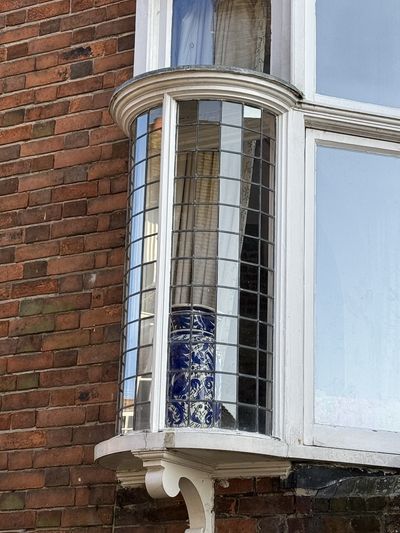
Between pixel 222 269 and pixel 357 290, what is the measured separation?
0.61 m

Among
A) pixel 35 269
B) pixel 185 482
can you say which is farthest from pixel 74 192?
pixel 185 482

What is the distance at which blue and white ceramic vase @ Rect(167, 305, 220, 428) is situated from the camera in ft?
16.2

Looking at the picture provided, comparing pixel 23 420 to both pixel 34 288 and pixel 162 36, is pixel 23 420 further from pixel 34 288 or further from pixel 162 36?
pixel 162 36

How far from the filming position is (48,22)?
6.43 metres

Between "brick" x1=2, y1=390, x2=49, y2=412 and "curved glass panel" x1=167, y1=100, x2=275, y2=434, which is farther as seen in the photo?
"brick" x1=2, y1=390, x2=49, y2=412

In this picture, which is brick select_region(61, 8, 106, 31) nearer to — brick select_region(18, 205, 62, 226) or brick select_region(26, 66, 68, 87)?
brick select_region(26, 66, 68, 87)

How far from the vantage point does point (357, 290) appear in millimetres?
5340

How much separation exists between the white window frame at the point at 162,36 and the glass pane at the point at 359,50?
153 mm

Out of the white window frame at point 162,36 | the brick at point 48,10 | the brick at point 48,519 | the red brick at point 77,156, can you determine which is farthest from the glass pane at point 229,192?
the brick at point 48,10

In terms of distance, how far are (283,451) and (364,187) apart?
128 centimetres

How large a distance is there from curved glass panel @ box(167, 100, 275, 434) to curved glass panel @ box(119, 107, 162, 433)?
0.42 feet

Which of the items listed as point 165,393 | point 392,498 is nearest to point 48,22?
point 165,393

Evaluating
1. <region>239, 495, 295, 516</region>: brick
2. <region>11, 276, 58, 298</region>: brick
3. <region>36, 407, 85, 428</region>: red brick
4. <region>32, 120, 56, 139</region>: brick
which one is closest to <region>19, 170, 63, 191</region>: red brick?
<region>32, 120, 56, 139</region>: brick

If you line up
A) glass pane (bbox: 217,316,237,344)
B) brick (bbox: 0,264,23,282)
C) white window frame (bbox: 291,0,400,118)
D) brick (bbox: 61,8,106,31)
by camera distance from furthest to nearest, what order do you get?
brick (bbox: 61,8,106,31), brick (bbox: 0,264,23,282), white window frame (bbox: 291,0,400,118), glass pane (bbox: 217,316,237,344)
